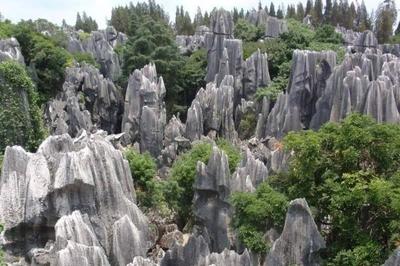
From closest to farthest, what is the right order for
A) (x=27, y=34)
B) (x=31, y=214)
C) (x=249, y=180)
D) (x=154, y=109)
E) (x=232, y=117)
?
(x=31, y=214)
(x=249, y=180)
(x=154, y=109)
(x=232, y=117)
(x=27, y=34)

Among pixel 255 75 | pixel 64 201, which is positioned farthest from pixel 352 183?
pixel 255 75

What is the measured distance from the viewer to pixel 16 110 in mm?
20328

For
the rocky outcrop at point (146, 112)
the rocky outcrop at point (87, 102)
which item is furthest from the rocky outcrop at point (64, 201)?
the rocky outcrop at point (87, 102)

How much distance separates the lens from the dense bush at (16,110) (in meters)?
19.9

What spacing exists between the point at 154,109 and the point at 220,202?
12.5 meters

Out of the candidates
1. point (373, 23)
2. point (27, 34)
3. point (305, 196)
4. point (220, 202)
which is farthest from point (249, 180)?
point (373, 23)

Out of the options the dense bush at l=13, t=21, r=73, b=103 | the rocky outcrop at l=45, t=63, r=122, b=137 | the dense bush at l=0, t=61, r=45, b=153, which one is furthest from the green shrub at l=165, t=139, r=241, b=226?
the dense bush at l=13, t=21, r=73, b=103

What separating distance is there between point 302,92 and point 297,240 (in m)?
16.0

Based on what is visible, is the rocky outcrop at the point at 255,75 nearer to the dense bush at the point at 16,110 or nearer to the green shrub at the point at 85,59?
the green shrub at the point at 85,59

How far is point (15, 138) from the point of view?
20125 millimetres

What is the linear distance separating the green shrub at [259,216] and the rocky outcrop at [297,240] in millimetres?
705

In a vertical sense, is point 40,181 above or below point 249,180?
above

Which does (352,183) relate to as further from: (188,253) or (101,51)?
(101,51)

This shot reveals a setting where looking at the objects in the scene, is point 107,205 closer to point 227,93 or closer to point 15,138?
point 15,138
